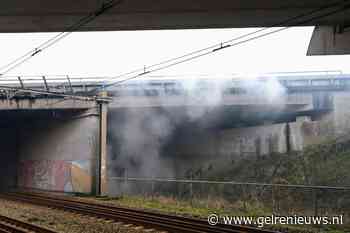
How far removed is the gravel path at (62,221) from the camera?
42.8ft

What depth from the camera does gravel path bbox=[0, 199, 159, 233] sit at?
42.8ft

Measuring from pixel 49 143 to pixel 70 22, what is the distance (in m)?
18.2

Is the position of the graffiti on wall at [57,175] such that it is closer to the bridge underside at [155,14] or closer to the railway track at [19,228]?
the railway track at [19,228]

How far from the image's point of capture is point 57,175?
1078 inches

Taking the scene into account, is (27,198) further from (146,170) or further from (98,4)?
(98,4)

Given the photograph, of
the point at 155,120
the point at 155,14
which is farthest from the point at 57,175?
the point at 155,14

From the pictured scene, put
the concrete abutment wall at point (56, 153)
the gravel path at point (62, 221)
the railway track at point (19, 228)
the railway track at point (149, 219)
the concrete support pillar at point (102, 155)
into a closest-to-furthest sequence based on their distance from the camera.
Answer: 1. the railway track at point (149, 219)
2. the railway track at point (19, 228)
3. the gravel path at point (62, 221)
4. the concrete support pillar at point (102, 155)
5. the concrete abutment wall at point (56, 153)

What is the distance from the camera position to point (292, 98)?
30.4 metres

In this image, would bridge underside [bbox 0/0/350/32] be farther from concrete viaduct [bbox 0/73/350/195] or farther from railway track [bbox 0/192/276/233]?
concrete viaduct [bbox 0/73/350/195]

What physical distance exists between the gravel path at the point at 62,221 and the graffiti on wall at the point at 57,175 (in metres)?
5.04

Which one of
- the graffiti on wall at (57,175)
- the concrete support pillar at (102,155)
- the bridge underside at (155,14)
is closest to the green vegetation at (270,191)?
the concrete support pillar at (102,155)

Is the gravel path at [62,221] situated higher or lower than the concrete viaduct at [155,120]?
lower

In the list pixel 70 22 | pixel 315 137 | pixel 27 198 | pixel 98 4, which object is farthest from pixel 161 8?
pixel 315 137

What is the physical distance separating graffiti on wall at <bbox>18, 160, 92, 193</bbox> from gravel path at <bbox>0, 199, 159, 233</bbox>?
5036mm
